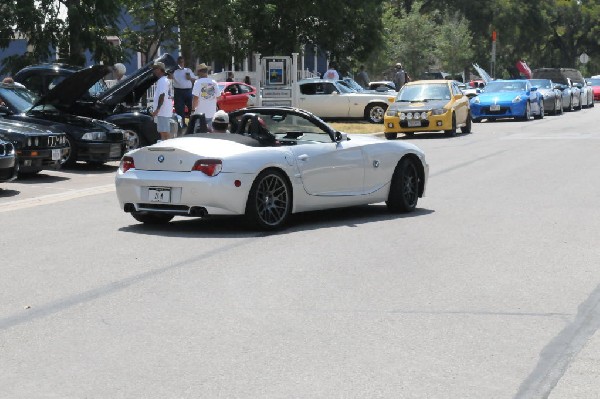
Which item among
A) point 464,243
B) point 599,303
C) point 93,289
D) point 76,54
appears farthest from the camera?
point 76,54

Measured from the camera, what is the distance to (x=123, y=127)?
73.6 feet

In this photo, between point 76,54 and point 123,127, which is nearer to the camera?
point 123,127

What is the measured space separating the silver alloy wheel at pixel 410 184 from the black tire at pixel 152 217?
8.94 feet

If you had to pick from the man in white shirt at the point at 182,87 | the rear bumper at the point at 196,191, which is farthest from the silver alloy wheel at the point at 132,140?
the rear bumper at the point at 196,191

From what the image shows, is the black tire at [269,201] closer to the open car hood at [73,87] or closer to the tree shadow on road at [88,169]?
the tree shadow on road at [88,169]

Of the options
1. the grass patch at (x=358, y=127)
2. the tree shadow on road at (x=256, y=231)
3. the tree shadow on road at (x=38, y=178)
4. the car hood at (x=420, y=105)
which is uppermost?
the car hood at (x=420, y=105)

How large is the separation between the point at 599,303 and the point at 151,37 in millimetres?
32920

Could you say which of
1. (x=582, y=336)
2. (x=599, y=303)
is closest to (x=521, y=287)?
(x=599, y=303)

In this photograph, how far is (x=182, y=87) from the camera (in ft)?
81.1

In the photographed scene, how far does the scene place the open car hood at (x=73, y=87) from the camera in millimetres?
20906

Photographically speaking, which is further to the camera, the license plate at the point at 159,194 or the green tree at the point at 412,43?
the green tree at the point at 412,43

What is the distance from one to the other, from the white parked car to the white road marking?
20.2 meters

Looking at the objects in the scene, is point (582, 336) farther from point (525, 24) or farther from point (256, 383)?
point (525, 24)

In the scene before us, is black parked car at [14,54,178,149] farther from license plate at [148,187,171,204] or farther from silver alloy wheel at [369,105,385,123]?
silver alloy wheel at [369,105,385,123]
